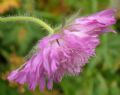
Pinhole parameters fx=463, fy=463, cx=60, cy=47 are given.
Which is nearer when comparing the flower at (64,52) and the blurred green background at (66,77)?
the flower at (64,52)

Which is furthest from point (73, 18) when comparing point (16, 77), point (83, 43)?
point (16, 77)

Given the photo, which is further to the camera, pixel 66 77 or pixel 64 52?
pixel 66 77

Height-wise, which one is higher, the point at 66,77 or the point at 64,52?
the point at 64,52

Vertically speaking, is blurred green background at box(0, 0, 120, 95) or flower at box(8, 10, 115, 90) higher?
flower at box(8, 10, 115, 90)

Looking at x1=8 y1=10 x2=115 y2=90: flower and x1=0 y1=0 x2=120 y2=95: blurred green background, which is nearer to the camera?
x1=8 y1=10 x2=115 y2=90: flower
